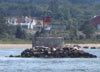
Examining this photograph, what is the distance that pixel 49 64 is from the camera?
242 ft

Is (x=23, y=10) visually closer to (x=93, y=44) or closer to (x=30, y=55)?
(x=93, y=44)

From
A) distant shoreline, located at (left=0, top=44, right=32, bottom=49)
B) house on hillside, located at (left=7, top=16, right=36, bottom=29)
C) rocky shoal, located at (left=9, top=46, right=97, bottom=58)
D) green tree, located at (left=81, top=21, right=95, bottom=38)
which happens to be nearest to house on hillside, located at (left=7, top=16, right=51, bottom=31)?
house on hillside, located at (left=7, top=16, right=36, bottom=29)

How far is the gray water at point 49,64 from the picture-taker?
67938 mm

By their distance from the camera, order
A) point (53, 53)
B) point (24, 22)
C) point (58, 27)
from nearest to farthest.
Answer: point (53, 53), point (58, 27), point (24, 22)

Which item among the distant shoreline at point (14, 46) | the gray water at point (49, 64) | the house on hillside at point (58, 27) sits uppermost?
the gray water at point (49, 64)

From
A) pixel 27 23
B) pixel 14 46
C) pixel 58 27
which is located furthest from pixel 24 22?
pixel 14 46

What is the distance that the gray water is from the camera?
67938 mm

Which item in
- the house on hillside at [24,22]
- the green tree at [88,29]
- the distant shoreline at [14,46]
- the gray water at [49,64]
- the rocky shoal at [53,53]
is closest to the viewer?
the gray water at [49,64]

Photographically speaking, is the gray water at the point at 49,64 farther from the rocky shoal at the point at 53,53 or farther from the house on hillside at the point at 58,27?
the house on hillside at the point at 58,27

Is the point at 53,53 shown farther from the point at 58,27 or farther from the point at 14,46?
the point at 58,27

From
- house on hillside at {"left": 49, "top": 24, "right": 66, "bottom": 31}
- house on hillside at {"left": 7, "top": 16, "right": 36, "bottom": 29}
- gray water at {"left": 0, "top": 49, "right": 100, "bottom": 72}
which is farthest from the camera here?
house on hillside at {"left": 7, "top": 16, "right": 36, "bottom": 29}

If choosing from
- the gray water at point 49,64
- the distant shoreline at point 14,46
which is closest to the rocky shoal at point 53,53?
the gray water at point 49,64

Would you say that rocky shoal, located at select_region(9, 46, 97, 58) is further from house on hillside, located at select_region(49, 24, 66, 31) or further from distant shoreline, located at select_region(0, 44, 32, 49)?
house on hillside, located at select_region(49, 24, 66, 31)

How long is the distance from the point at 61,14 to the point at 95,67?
310 ft
